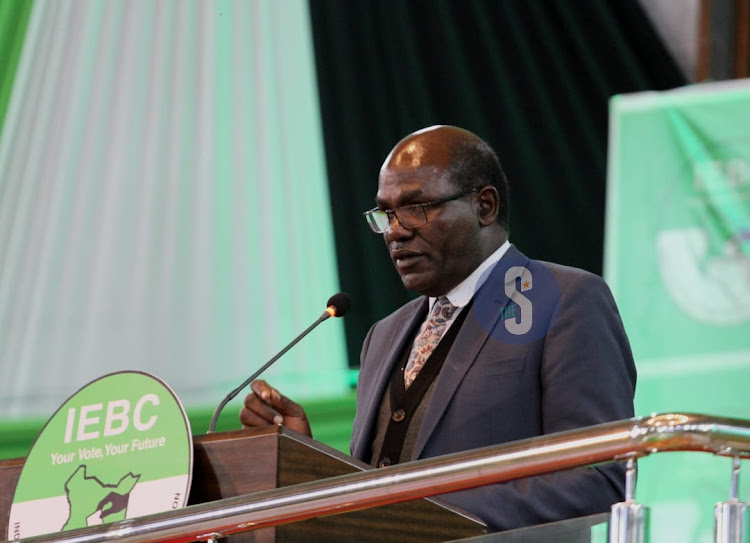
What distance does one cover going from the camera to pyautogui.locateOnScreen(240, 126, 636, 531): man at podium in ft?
7.46

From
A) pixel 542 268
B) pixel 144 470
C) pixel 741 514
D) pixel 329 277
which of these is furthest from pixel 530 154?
pixel 741 514

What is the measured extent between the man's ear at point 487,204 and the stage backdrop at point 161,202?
2.33 meters

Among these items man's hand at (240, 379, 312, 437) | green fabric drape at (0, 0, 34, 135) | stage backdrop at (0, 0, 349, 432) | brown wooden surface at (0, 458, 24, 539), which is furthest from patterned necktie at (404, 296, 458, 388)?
green fabric drape at (0, 0, 34, 135)

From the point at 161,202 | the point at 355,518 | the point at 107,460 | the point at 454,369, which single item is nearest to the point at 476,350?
the point at 454,369

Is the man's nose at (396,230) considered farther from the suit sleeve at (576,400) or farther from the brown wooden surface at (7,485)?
the brown wooden surface at (7,485)

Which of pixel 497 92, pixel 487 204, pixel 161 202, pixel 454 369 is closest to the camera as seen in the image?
pixel 454 369

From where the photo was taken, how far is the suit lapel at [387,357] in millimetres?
2621

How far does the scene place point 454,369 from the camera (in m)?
2.48

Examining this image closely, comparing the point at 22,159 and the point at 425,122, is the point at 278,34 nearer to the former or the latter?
the point at 425,122

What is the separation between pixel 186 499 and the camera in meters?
1.92

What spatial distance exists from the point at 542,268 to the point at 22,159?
10.1 feet

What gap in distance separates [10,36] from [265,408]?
336 centimetres

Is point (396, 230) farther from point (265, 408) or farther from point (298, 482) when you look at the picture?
point (298, 482)

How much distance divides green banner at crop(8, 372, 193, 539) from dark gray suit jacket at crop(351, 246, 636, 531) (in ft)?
1.73
